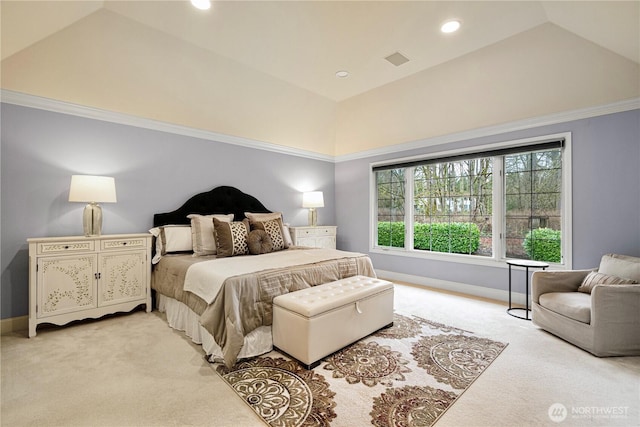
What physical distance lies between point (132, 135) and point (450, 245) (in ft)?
15.7

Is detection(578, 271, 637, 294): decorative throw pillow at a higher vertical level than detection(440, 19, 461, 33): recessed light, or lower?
lower

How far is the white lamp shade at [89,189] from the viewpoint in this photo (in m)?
2.89

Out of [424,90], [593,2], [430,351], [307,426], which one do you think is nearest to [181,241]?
[307,426]

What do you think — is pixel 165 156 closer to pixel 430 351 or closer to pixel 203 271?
pixel 203 271

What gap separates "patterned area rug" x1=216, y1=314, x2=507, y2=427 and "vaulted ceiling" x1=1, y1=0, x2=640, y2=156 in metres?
2.94

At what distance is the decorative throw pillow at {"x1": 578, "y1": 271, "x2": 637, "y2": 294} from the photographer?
8.17 feet

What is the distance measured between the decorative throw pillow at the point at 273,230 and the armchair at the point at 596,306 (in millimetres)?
2945

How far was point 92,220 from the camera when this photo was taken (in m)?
3.08

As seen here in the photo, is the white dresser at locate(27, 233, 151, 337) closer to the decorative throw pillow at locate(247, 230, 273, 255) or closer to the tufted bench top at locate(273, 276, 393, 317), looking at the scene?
the decorative throw pillow at locate(247, 230, 273, 255)

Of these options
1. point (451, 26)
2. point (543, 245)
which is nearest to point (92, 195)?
point (451, 26)

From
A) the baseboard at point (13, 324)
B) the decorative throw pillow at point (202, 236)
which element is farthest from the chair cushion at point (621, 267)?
the baseboard at point (13, 324)

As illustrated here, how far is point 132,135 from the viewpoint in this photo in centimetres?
357

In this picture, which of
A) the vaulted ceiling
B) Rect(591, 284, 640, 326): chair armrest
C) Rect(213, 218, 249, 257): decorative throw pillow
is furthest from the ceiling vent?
Rect(591, 284, 640, 326): chair armrest

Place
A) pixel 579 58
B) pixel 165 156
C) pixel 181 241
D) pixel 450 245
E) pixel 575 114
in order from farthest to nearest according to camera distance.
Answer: pixel 450 245
pixel 165 156
pixel 181 241
pixel 575 114
pixel 579 58
